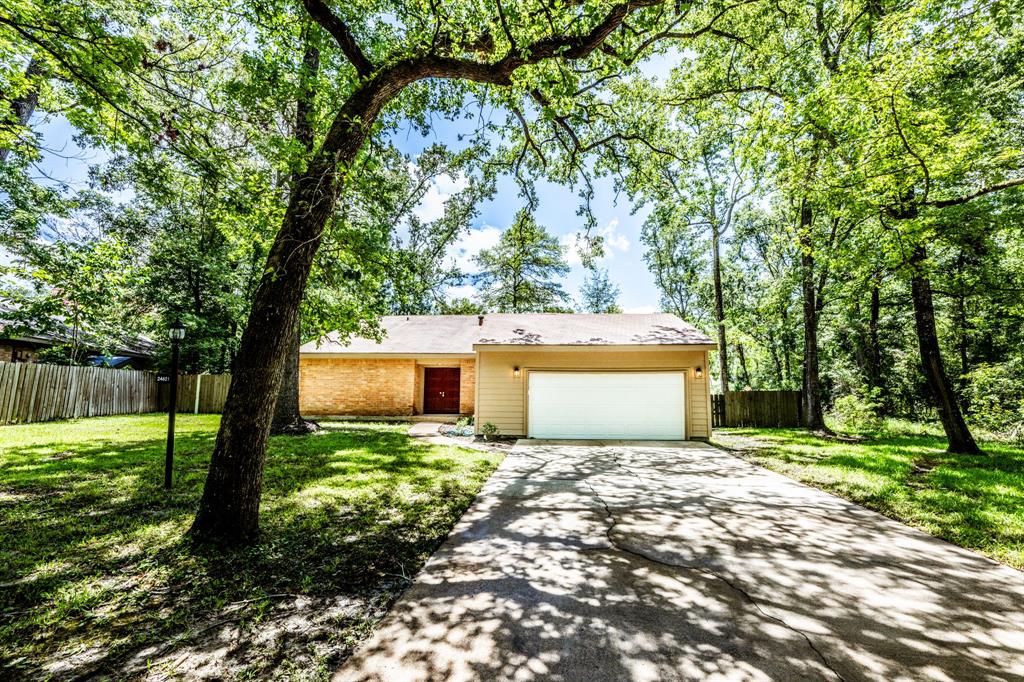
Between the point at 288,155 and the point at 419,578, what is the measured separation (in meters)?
4.13

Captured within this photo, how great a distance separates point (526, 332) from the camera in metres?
11.2

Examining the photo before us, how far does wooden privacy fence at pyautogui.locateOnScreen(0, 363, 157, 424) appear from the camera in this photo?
30.5 ft

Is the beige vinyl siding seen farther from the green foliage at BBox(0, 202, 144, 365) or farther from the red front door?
the green foliage at BBox(0, 202, 144, 365)

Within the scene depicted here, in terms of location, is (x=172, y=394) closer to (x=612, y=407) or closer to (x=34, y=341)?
(x=612, y=407)

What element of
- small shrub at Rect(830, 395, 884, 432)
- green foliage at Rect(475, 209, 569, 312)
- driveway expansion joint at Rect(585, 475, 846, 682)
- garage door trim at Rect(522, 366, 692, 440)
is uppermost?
green foliage at Rect(475, 209, 569, 312)

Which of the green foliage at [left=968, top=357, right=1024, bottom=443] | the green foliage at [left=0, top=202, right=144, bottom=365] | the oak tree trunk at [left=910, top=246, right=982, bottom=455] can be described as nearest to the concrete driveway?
the oak tree trunk at [left=910, top=246, right=982, bottom=455]

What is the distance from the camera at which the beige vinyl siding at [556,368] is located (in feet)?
33.1

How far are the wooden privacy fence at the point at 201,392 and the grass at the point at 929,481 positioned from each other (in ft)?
55.5

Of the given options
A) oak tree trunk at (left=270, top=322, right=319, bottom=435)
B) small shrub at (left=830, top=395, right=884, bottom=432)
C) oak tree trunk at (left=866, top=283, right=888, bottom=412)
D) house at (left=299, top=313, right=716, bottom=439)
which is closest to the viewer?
oak tree trunk at (left=270, top=322, right=319, bottom=435)

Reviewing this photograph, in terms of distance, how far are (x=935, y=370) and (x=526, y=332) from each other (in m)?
8.64

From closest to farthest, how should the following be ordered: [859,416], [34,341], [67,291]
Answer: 1. [67,291]
2. [859,416]
3. [34,341]

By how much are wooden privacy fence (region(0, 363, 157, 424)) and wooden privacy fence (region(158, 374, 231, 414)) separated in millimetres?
886

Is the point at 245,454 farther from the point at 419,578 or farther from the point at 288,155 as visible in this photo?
the point at 288,155

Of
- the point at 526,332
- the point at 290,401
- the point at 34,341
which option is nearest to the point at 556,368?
the point at 526,332
